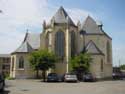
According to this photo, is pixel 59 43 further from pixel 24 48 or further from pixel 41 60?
pixel 41 60

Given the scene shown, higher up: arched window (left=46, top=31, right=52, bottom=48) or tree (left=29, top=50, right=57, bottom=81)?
arched window (left=46, top=31, right=52, bottom=48)

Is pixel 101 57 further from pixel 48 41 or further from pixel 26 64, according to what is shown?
pixel 26 64

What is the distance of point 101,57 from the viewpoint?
59.9 metres

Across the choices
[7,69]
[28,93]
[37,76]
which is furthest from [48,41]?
[7,69]

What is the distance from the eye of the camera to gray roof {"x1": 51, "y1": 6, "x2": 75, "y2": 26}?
2378 inches

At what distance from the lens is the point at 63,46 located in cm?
5969

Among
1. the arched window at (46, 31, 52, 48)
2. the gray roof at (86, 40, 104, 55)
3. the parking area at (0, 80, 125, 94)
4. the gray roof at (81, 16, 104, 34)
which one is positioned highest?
the gray roof at (81, 16, 104, 34)

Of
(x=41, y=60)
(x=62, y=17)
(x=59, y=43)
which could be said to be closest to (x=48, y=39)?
(x=59, y=43)

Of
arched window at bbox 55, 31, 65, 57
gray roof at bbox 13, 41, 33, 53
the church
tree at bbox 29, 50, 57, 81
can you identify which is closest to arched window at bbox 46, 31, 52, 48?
A: the church

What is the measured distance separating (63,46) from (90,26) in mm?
10204

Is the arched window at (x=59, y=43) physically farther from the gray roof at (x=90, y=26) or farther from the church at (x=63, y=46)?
the gray roof at (x=90, y=26)

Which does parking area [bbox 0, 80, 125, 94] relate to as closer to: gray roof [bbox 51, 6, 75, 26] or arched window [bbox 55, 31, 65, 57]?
arched window [bbox 55, 31, 65, 57]

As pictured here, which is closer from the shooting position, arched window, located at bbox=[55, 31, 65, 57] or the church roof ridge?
arched window, located at bbox=[55, 31, 65, 57]

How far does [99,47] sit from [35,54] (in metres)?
18.6
